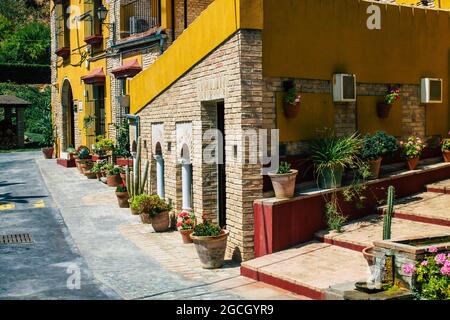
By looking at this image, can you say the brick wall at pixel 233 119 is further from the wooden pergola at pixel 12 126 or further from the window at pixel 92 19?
the wooden pergola at pixel 12 126

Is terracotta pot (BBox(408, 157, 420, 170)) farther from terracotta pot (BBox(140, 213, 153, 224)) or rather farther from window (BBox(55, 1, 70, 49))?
window (BBox(55, 1, 70, 49))

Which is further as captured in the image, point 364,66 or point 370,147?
point 364,66

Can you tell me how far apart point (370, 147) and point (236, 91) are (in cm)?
298

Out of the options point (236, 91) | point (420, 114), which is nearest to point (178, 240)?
point (236, 91)

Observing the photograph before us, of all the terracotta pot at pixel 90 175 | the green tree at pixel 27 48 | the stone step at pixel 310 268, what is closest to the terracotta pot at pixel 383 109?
the stone step at pixel 310 268

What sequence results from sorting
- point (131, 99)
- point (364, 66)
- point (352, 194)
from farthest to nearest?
point (131, 99)
point (364, 66)
point (352, 194)

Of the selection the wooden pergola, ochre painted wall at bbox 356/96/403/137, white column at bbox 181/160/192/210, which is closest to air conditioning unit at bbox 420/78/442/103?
ochre painted wall at bbox 356/96/403/137

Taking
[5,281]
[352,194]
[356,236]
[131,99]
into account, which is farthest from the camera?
[131,99]

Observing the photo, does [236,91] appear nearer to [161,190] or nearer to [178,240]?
[178,240]

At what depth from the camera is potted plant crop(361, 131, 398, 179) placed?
10445mm

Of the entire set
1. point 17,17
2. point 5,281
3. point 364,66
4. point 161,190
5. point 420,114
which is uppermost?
point 17,17

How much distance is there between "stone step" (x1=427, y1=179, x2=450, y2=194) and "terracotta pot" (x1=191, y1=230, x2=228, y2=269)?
4.80m

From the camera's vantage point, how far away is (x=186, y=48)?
11367 mm

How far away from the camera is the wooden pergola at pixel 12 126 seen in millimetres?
32344
